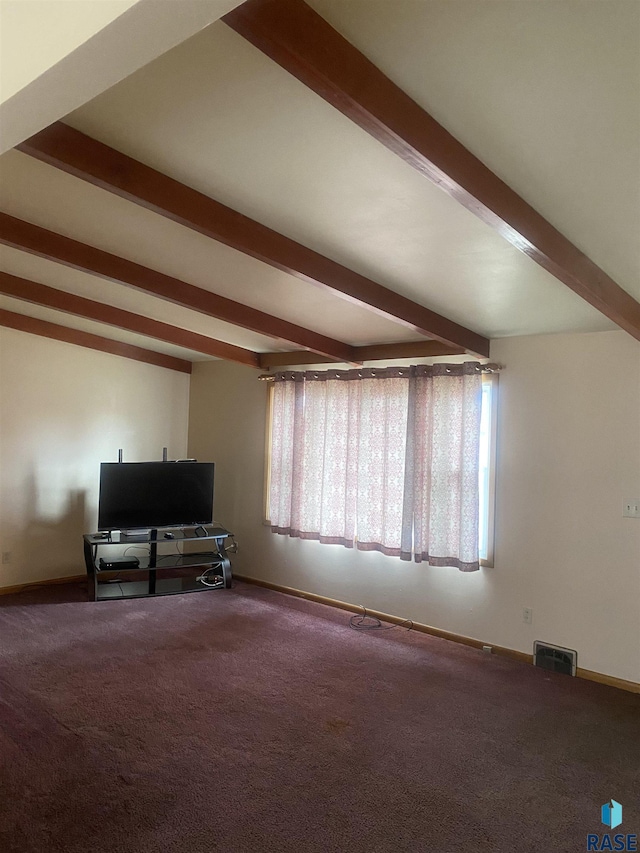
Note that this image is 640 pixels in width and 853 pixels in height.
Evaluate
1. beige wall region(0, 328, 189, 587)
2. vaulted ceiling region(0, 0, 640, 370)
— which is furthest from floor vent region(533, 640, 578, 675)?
beige wall region(0, 328, 189, 587)

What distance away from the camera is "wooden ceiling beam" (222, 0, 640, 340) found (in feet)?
4.99

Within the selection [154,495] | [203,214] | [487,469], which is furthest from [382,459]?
[203,214]

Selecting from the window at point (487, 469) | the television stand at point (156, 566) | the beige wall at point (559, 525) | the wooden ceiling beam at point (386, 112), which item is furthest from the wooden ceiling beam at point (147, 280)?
the television stand at point (156, 566)

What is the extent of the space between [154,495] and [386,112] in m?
4.75

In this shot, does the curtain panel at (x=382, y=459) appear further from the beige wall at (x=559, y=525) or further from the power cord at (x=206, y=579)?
the power cord at (x=206, y=579)

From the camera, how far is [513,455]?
442 centimetres

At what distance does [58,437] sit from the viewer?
19.3 feet

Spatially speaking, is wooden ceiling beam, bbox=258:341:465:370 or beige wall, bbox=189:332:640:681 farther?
wooden ceiling beam, bbox=258:341:465:370

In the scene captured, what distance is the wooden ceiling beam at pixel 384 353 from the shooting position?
4758 millimetres

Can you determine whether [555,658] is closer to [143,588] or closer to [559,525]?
[559,525]

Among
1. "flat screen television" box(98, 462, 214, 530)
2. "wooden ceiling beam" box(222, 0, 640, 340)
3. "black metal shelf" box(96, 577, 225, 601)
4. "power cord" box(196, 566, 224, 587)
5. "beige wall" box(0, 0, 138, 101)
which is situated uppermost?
"wooden ceiling beam" box(222, 0, 640, 340)

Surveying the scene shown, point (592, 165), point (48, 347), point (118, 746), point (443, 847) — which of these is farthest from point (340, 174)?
point (48, 347)

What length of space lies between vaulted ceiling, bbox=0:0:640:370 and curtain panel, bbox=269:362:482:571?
2.21 feet

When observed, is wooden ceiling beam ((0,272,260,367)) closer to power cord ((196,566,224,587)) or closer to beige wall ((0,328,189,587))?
beige wall ((0,328,189,587))
